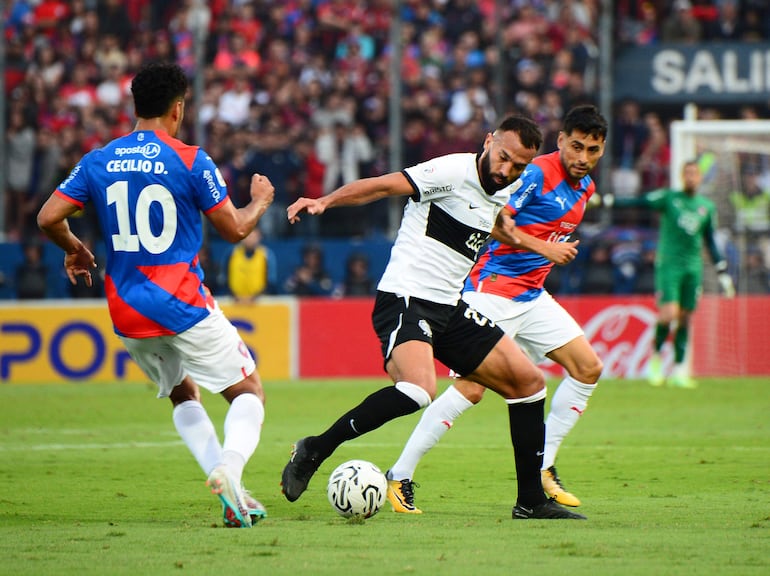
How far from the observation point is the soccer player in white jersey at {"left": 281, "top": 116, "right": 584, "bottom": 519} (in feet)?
23.7

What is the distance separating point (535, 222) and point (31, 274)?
11.7 m

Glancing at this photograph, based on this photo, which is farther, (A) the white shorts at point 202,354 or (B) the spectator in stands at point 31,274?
(B) the spectator in stands at point 31,274

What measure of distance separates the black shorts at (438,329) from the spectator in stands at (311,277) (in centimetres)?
1188

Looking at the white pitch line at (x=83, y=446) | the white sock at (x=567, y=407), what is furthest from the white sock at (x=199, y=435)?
the white pitch line at (x=83, y=446)

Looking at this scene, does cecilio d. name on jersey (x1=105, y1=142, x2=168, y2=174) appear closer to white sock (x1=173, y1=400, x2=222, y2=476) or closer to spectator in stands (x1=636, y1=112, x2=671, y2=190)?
white sock (x1=173, y1=400, x2=222, y2=476)

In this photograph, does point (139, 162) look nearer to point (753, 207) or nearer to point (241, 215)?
point (241, 215)

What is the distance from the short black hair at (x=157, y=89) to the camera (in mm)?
6820

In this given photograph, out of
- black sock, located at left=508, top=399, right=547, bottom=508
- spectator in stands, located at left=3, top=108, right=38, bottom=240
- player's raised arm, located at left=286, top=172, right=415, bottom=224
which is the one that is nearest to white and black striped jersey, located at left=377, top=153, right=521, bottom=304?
player's raised arm, located at left=286, top=172, right=415, bottom=224

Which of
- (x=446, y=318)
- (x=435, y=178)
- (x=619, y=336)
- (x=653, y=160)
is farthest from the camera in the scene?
(x=653, y=160)

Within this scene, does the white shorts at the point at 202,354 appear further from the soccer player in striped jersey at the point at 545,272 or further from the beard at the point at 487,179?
the soccer player in striped jersey at the point at 545,272

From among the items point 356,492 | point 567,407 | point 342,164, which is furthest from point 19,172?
point 356,492

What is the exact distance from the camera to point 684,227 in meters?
17.1

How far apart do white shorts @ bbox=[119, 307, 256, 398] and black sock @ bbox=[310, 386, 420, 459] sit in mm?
590

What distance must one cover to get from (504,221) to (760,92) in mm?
14405
